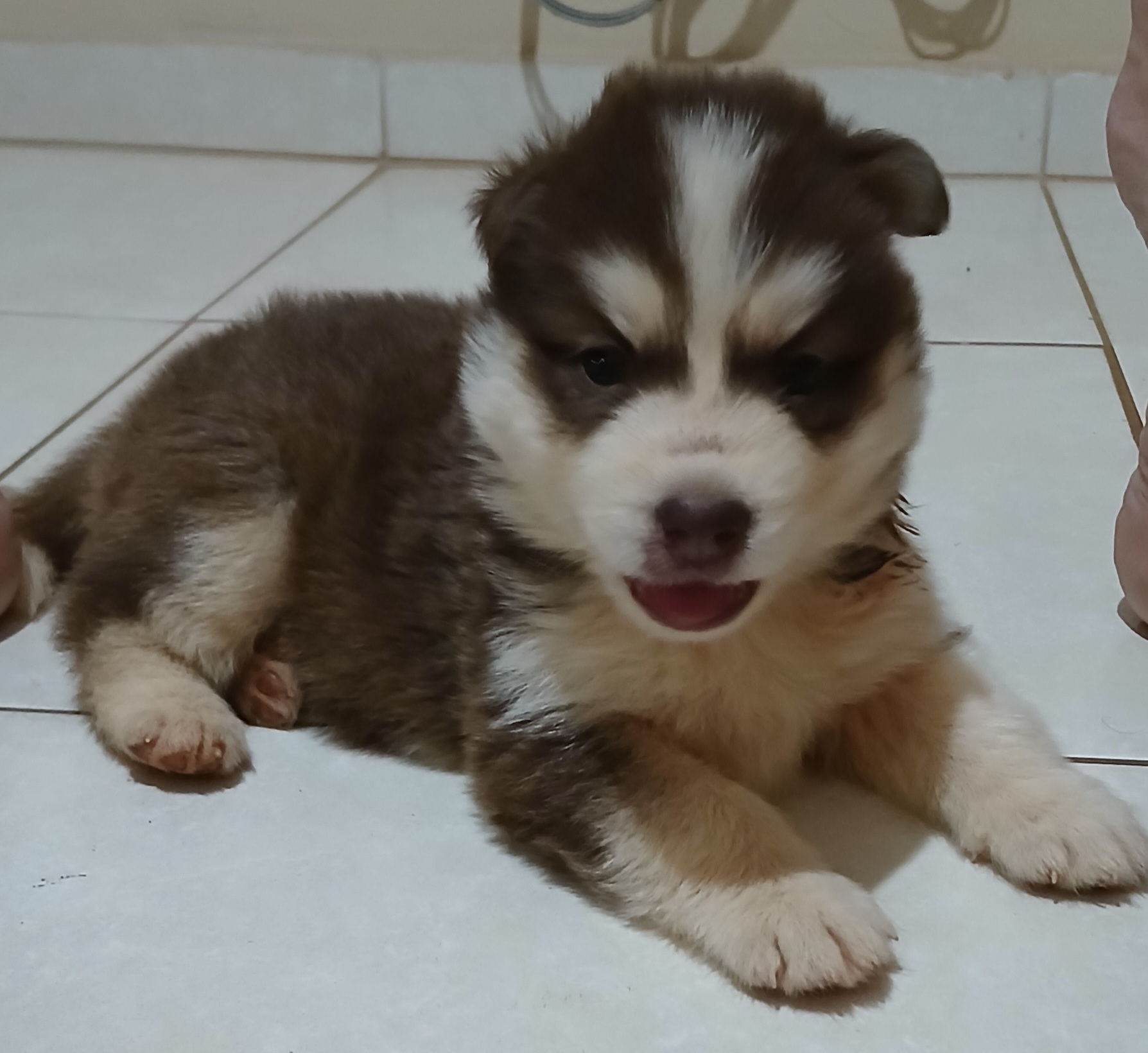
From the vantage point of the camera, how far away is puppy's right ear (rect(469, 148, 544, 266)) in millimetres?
1517

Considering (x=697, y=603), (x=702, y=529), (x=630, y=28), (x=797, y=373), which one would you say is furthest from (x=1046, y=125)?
(x=702, y=529)

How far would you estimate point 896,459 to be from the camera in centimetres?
156

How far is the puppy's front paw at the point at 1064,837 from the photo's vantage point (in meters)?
1.49

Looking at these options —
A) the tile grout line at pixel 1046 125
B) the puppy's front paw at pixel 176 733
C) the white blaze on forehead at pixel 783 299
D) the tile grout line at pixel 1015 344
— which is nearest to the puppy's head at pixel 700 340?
the white blaze on forehead at pixel 783 299

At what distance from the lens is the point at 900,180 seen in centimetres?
153

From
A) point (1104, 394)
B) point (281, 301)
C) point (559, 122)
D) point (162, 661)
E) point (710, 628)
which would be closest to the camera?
point (710, 628)

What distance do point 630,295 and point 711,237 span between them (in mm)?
106

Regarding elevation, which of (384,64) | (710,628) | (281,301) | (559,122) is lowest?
(384,64)

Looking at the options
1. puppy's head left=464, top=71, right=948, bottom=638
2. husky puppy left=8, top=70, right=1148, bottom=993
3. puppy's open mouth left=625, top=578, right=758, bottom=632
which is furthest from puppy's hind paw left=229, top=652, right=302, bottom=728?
puppy's open mouth left=625, top=578, right=758, bottom=632

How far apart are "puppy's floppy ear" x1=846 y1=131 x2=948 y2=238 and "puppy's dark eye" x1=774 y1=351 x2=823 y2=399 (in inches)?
9.4

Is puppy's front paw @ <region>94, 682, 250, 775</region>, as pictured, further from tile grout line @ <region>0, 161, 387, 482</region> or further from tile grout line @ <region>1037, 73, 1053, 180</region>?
tile grout line @ <region>1037, 73, 1053, 180</region>

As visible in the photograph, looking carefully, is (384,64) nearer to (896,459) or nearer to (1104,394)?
(1104,394)

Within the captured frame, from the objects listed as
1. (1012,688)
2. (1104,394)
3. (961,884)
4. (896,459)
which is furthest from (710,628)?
(1104,394)

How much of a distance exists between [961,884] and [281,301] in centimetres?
148
